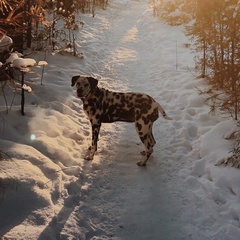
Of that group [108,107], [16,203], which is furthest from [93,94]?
[16,203]

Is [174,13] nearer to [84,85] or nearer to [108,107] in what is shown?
[108,107]

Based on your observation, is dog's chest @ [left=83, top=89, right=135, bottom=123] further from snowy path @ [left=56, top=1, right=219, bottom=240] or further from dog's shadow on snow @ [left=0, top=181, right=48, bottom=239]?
dog's shadow on snow @ [left=0, top=181, right=48, bottom=239]

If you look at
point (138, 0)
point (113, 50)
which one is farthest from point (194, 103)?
point (138, 0)

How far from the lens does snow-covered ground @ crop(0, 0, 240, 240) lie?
13.0ft

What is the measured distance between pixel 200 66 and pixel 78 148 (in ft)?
20.0

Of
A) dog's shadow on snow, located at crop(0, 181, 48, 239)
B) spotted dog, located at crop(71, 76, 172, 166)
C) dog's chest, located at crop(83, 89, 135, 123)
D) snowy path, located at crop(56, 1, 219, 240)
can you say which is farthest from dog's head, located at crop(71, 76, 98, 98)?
dog's shadow on snow, located at crop(0, 181, 48, 239)

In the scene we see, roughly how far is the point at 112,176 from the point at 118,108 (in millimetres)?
1333

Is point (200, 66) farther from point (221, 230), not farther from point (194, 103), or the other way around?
point (221, 230)

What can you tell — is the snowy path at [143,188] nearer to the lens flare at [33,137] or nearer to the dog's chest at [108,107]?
the dog's chest at [108,107]

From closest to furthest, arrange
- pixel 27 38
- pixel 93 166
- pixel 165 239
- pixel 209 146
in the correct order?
pixel 165 239, pixel 93 166, pixel 209 146, pixel 27 38

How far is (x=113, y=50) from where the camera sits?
14438 mm

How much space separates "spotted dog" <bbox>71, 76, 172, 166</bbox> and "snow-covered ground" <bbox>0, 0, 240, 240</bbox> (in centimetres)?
47

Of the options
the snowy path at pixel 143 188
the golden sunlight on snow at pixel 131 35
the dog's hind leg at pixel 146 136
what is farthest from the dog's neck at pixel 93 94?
the golden sunlight on snow at pixel 131 35

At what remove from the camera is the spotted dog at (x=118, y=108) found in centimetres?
567
